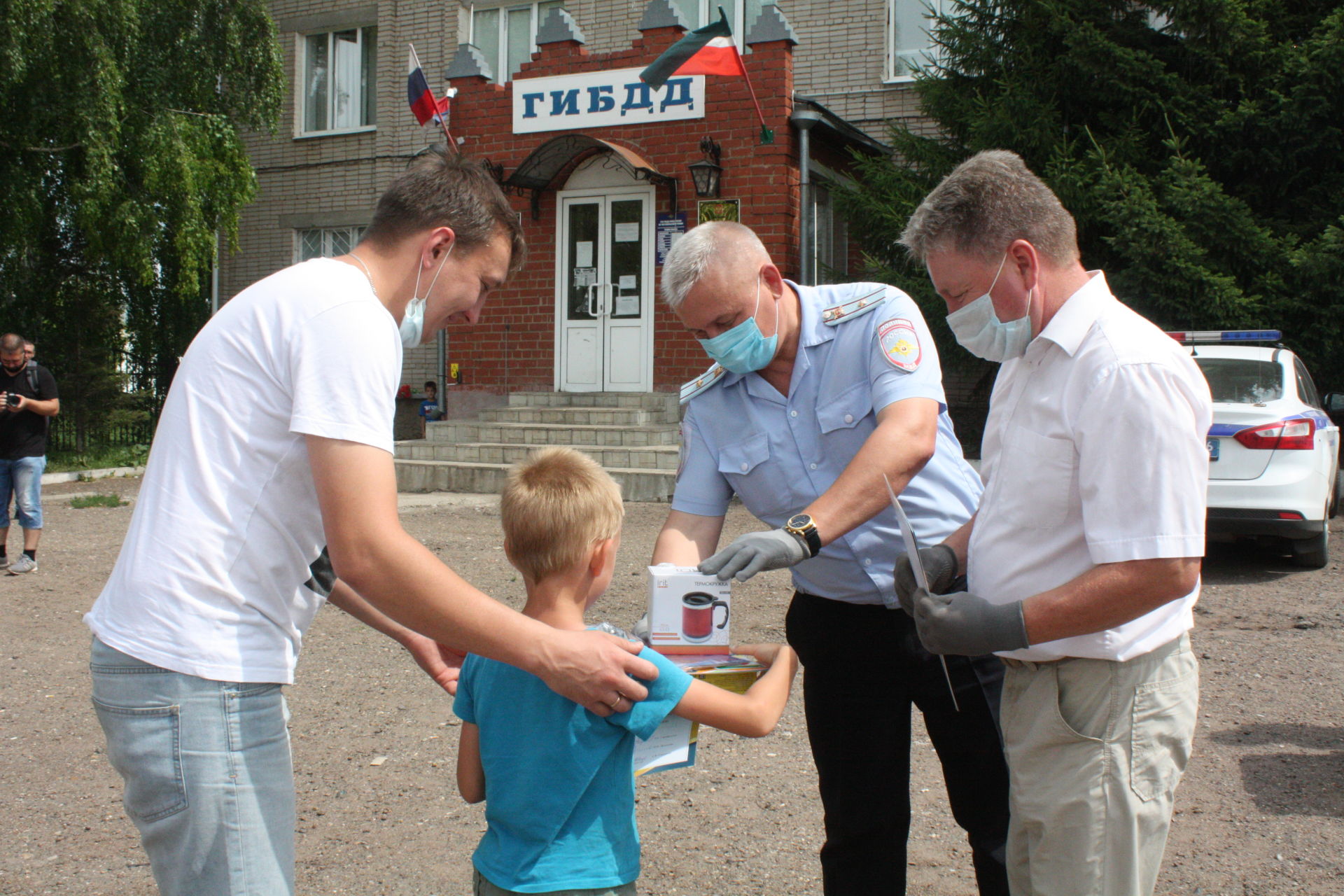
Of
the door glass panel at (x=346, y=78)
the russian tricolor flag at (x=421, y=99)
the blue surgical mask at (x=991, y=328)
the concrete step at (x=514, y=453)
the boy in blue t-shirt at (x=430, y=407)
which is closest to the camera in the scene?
the blue surgical mask at (x=991, y=328)

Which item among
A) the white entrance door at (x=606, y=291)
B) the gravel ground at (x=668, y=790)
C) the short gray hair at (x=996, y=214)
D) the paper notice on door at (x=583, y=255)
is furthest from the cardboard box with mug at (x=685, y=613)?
the paper notice on door at (x=583, y=255)

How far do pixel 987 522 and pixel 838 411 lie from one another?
691 mm

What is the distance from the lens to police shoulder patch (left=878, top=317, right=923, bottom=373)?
2680 millimetres

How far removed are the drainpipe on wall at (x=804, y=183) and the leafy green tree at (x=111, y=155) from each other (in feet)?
26.3

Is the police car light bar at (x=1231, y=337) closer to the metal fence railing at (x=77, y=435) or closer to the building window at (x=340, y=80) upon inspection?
the building window at (x=340, y=80)

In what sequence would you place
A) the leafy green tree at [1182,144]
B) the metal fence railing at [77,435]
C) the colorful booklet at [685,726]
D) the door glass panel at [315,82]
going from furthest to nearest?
the door glass panel at [315,82] → the metal fence railing at [77,435] → the leafy green tree at [1182,144] → the colorful booklet at [685,726]

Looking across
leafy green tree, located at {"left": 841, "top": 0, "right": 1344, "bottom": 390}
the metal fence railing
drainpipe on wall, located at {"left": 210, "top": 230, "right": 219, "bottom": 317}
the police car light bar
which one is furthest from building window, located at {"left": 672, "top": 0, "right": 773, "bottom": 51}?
the metal fence railing

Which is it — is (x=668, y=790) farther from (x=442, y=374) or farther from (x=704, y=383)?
(x=442, y=374)

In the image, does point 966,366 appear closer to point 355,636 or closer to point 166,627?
point 355,636

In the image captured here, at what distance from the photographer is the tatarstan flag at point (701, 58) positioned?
11695 mm

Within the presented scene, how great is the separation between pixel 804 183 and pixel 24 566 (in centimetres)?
904

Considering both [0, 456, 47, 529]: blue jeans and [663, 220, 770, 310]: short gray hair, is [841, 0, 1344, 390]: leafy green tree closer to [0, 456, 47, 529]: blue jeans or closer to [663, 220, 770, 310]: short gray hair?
[0, 456, 47, 529]: blue jeans

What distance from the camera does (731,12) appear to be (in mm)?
15734

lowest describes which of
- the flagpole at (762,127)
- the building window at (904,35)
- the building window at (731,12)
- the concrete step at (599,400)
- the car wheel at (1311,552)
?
the car wheel at (1311,552)
